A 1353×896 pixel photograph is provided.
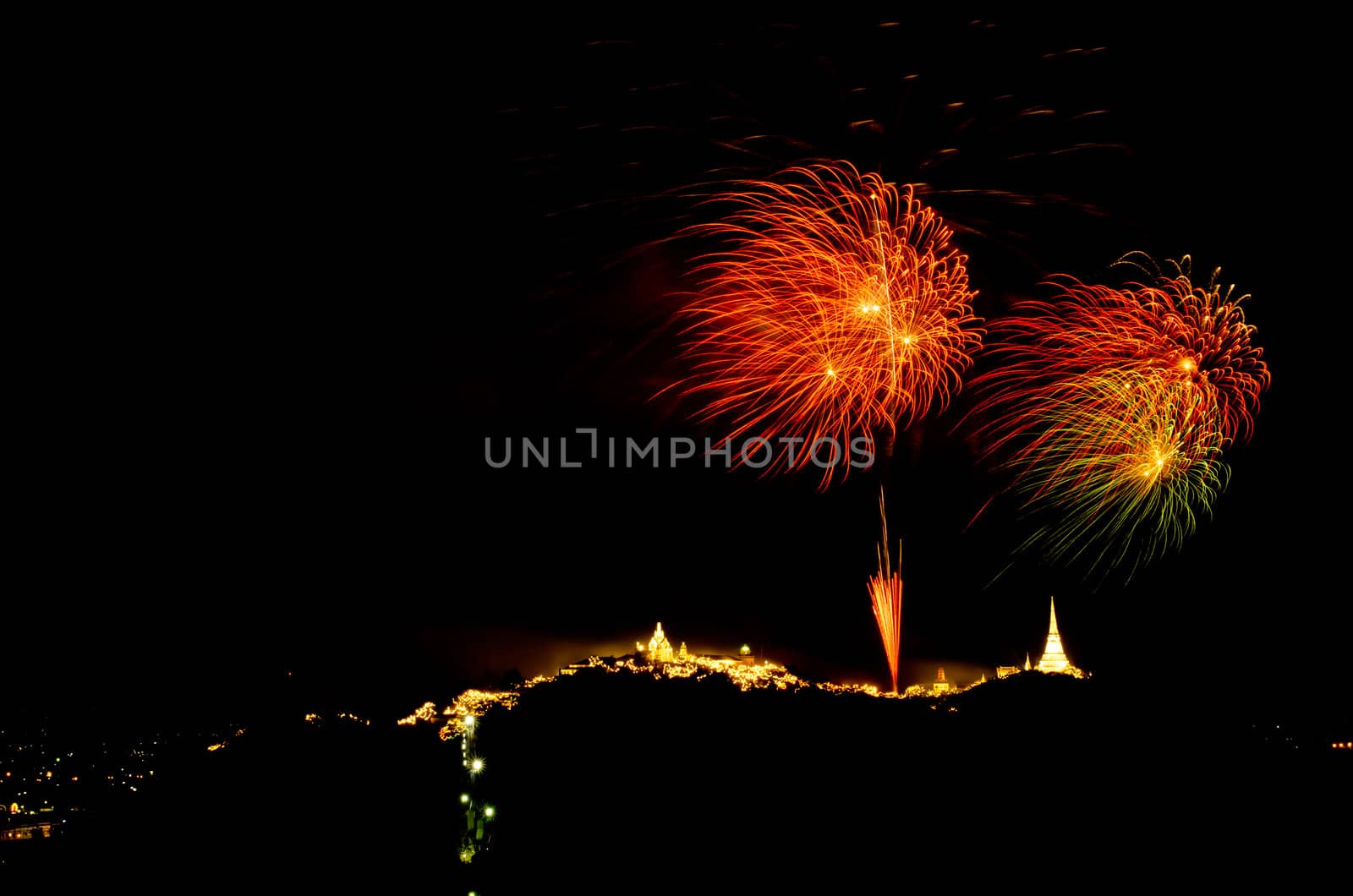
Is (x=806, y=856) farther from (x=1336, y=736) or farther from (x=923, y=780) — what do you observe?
(x=1336, y=736)

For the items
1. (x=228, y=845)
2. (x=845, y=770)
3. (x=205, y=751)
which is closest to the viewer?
(x=228, y=845)

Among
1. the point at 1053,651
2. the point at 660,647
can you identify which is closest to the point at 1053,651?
the point at 1053,651

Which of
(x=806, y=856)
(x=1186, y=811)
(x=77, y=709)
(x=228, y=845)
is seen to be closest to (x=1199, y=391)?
(x=1186, y=811)

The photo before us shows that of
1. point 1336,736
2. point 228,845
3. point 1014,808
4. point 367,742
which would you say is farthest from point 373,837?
point 1336,736

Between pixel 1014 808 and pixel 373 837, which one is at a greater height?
pixel 1014 808

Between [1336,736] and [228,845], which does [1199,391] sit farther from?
[228,845]

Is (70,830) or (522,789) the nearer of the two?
(70,830)

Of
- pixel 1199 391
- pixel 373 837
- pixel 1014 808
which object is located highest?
pixel 1199 391

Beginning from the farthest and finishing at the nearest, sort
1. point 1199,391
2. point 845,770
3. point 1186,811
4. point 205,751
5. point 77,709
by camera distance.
Result: point 1199,391 < point 77,709 < point 205,751 < point 845,770 < point 1186,811

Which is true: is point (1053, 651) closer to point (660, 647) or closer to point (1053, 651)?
point (1053, 651)
